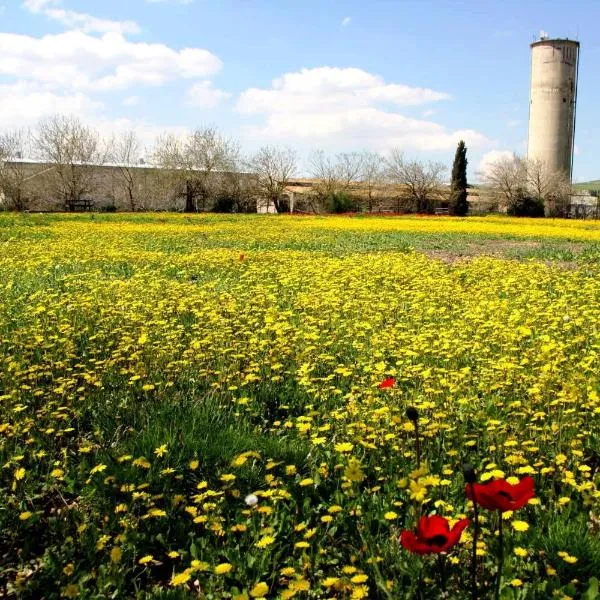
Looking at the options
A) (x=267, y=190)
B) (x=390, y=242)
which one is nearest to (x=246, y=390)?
(x=390, y=242)

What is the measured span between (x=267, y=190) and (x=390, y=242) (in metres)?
42.5

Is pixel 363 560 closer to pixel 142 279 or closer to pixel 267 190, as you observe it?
pixel 142 279

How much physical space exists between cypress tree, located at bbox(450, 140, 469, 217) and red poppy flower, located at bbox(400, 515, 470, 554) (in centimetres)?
6055

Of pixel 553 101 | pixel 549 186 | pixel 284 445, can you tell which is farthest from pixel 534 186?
pixel 284 445

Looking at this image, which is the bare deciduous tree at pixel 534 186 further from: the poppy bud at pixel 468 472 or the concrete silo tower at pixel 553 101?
the poppy bud at pixel 468 472

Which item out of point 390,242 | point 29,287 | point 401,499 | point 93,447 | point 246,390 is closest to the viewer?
point 401,499

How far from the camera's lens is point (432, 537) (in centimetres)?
178

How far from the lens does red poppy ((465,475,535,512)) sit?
1675 mm

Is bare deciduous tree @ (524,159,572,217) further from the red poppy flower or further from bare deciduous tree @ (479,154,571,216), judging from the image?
the red poppy flower

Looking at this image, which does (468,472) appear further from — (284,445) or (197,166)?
(197,166)

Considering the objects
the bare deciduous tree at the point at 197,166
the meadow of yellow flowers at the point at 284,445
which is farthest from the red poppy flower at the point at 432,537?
the bare deciduous tree at the point at 197,166

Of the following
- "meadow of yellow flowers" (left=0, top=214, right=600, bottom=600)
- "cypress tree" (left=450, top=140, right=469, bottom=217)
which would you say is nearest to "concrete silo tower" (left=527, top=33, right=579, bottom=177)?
"cypress tree" (left=450, top=140, right=469, bottom=217)

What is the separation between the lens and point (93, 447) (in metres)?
3.64

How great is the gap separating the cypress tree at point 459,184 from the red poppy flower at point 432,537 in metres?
60.6
